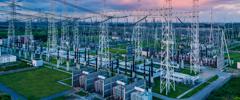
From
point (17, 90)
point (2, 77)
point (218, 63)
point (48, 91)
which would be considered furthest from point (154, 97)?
point (2, 77)

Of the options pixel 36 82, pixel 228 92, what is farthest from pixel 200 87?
pixel 36 82

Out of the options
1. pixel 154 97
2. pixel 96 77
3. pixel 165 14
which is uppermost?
pixel 165 14

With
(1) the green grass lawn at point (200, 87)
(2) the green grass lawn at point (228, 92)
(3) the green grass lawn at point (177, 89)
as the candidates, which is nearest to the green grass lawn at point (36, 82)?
(3) the green grass lawn at point (177, 89)

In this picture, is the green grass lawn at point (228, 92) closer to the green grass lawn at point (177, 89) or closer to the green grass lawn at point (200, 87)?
the green grass lawn at point (200, 87)

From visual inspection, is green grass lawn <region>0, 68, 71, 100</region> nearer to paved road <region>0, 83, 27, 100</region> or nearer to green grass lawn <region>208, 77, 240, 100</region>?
paved road <region>0, 83, 27, 100</region>

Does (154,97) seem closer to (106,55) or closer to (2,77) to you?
(106,55)
